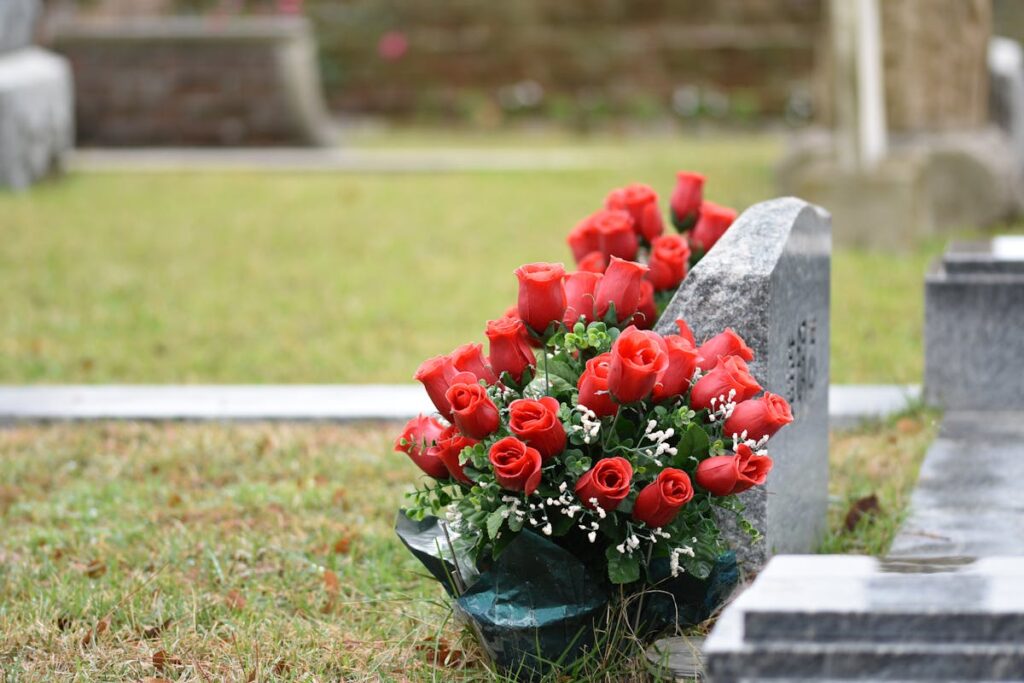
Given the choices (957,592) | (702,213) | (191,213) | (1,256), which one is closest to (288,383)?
(702,213)

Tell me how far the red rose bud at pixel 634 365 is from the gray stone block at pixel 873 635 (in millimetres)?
550

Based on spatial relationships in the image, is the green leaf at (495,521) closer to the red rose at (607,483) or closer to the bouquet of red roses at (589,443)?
the bouquet of red roses at (589,443)

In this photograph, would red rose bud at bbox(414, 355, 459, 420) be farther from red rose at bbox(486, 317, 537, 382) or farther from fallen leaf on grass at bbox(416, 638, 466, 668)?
fallen leaf on grass at bbox(416, 638, 466, 668)

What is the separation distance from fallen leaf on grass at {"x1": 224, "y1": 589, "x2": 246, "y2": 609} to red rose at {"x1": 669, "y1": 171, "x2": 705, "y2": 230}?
1378 millimetres

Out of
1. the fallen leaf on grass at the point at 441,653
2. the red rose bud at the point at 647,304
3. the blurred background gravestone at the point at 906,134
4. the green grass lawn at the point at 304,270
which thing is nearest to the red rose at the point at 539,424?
the fallen leaf on grass at the point at 441,653

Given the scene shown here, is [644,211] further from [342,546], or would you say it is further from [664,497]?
[664,497]

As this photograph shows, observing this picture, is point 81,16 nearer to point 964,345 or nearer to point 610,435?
point 964,345

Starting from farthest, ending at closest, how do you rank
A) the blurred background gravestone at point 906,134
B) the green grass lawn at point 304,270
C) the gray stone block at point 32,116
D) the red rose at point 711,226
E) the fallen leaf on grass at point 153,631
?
the gray stone block at point 32,116, the blurred background gravestone at point 906,134, the green grass lawn at point 304,270, the red rose at point 711,226, the fallen leaf on grass at point 153,631

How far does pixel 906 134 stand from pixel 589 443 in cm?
631

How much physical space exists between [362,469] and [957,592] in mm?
2271

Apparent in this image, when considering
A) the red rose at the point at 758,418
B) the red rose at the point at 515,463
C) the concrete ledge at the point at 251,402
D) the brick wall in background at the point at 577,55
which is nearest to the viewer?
the red rose at the point at 515,463

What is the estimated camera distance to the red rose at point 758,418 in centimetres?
226

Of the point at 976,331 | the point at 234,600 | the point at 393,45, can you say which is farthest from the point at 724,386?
the point at 393,45

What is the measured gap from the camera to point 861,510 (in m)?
3.25
